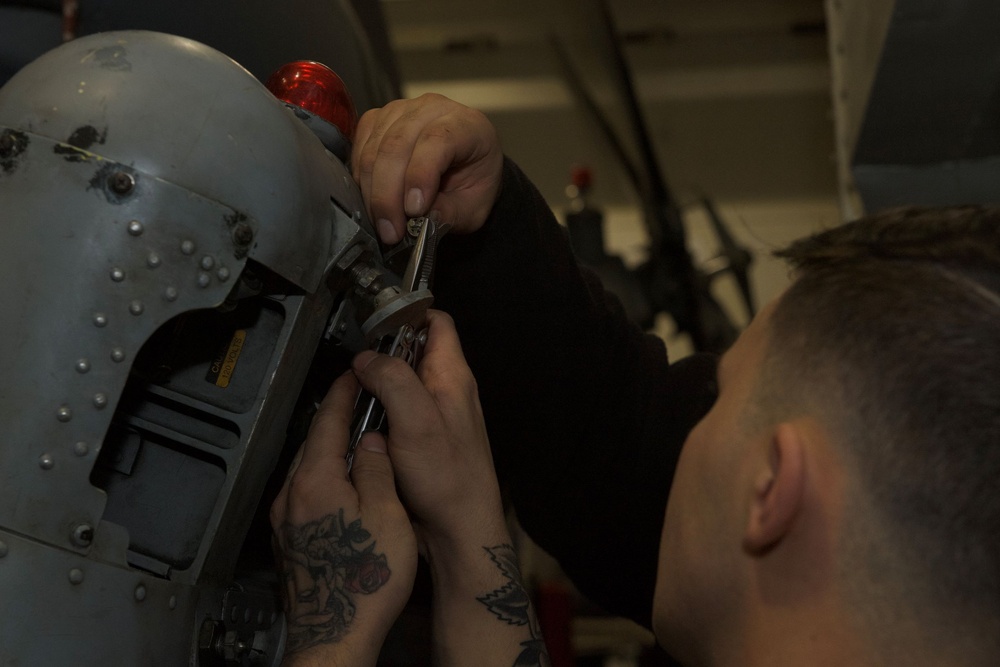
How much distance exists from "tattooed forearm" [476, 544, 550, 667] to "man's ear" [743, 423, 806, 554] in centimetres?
27

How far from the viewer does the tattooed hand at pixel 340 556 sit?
0.88 meters

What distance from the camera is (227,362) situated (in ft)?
2.91

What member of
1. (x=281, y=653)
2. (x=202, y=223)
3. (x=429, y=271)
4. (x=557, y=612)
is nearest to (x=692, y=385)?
(x=429, y=271)

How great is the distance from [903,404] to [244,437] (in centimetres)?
56

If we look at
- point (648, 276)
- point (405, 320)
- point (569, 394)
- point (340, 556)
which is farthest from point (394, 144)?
point (648, 276)

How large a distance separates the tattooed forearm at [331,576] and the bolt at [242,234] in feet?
0.89

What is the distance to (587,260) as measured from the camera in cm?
329

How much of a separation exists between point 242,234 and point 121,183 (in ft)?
0.32

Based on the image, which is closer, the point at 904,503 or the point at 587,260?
the point at 904,503

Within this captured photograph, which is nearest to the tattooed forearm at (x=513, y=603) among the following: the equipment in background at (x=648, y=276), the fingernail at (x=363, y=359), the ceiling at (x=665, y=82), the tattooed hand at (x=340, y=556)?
the tattooed hand at (x=340, y=556)

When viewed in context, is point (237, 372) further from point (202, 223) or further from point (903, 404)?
point (903, 404)

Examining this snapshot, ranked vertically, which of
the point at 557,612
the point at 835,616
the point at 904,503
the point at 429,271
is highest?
the point at 429,271

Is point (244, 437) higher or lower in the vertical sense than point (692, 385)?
lower

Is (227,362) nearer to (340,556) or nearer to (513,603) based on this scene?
(340,556)
